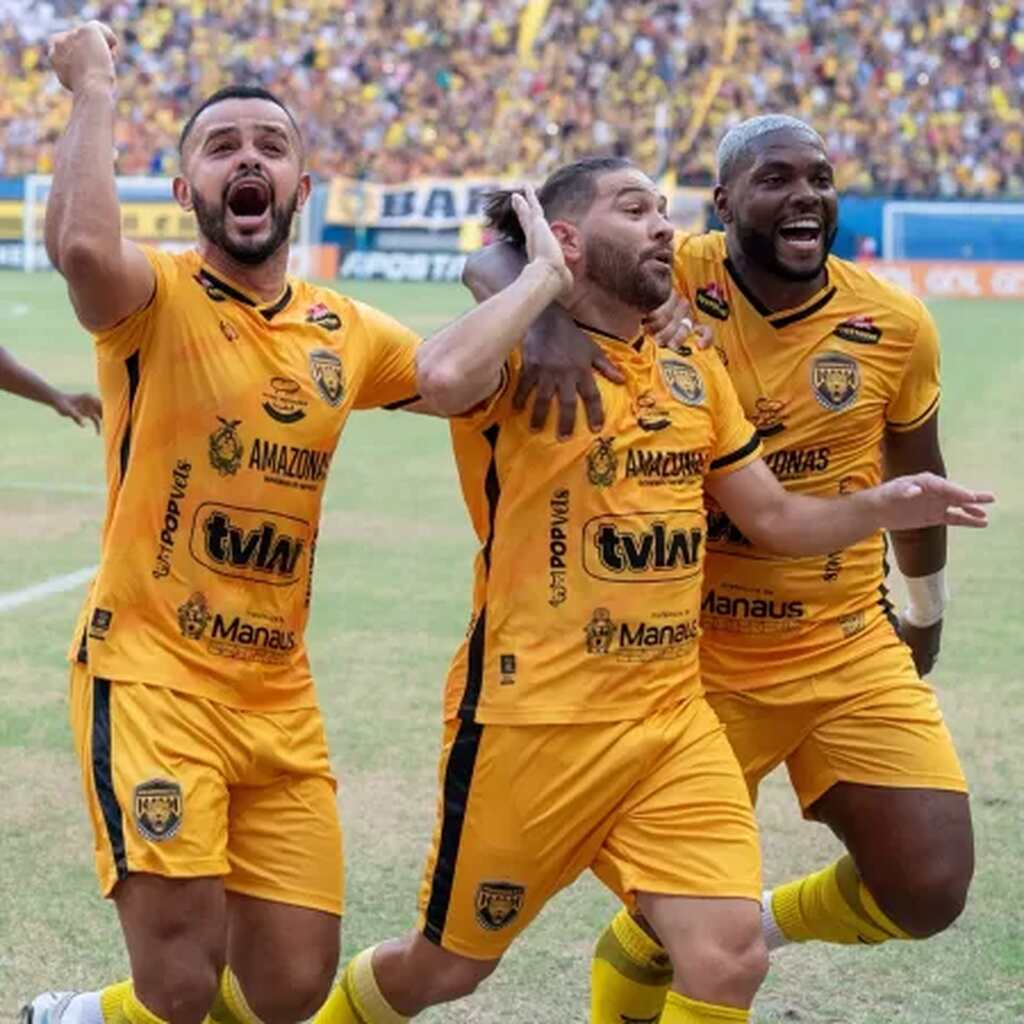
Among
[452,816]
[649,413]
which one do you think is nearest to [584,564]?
[649,413]

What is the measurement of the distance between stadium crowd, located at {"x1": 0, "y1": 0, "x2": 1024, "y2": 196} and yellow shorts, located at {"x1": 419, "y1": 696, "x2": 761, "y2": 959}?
3641 cm

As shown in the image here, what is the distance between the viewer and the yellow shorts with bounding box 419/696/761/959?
5.16 m

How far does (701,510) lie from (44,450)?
13.5 meters

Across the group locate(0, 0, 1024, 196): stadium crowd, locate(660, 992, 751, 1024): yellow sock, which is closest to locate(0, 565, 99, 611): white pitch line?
locate(660, 992, 751, 1024): yellow sock

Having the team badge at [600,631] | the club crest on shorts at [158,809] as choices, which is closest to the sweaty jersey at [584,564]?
the team badge at [600,631]

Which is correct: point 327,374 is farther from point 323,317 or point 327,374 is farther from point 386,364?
point 386,364

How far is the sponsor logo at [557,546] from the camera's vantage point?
207 inches

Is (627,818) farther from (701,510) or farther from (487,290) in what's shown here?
(487,290)

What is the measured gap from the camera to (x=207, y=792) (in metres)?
5.06

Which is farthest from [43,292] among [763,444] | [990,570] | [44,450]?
[763,444]

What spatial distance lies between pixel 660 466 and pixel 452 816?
1.02 metres

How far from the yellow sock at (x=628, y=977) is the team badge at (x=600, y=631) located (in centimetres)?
Result: 101

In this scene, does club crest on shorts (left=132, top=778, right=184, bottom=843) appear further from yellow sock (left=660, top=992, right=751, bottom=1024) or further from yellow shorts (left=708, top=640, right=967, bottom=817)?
yellow shorts (left=708, top=640, right=967, bottom=817)

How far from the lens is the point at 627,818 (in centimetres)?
522
